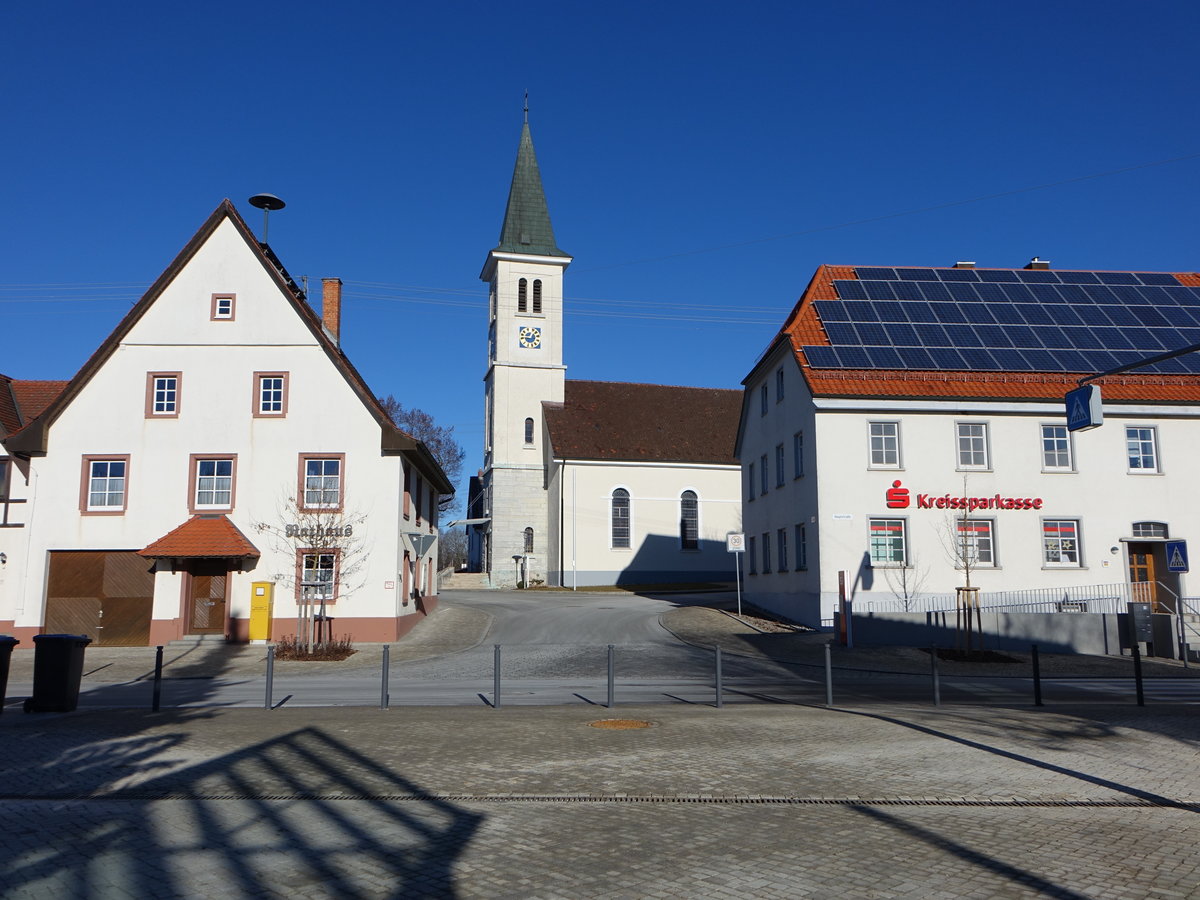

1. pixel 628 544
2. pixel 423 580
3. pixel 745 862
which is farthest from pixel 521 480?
pixel 745 862

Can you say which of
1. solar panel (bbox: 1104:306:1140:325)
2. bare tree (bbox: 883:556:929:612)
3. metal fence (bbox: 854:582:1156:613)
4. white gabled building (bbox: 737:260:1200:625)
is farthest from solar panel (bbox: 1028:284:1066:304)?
bare tree (bbox: 883:556:929:612)

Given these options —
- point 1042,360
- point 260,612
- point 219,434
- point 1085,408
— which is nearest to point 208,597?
point 260,612

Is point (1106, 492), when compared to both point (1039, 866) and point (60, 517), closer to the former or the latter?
point (1039, 866)

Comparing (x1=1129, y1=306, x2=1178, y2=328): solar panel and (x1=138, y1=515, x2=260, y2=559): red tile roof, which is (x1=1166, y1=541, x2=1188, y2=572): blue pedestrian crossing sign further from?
(x1=138, y1=515, x2=260, y2=559): red tile roof

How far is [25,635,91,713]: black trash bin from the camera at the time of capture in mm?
14711

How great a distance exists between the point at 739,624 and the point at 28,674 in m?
20.1

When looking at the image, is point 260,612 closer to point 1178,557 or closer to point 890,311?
point 890,311

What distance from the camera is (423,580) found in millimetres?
37000

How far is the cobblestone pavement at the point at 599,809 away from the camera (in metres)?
6.22

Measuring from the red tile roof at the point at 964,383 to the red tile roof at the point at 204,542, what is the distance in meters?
17.5

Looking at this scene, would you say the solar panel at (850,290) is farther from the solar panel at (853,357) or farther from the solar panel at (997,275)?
the solar panel at (997,275)

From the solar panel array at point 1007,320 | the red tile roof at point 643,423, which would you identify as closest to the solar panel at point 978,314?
the solar panel array at point 1007,320

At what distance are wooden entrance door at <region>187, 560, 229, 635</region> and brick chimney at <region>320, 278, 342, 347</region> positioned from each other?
1100cm

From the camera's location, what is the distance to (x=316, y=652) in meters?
26.4
